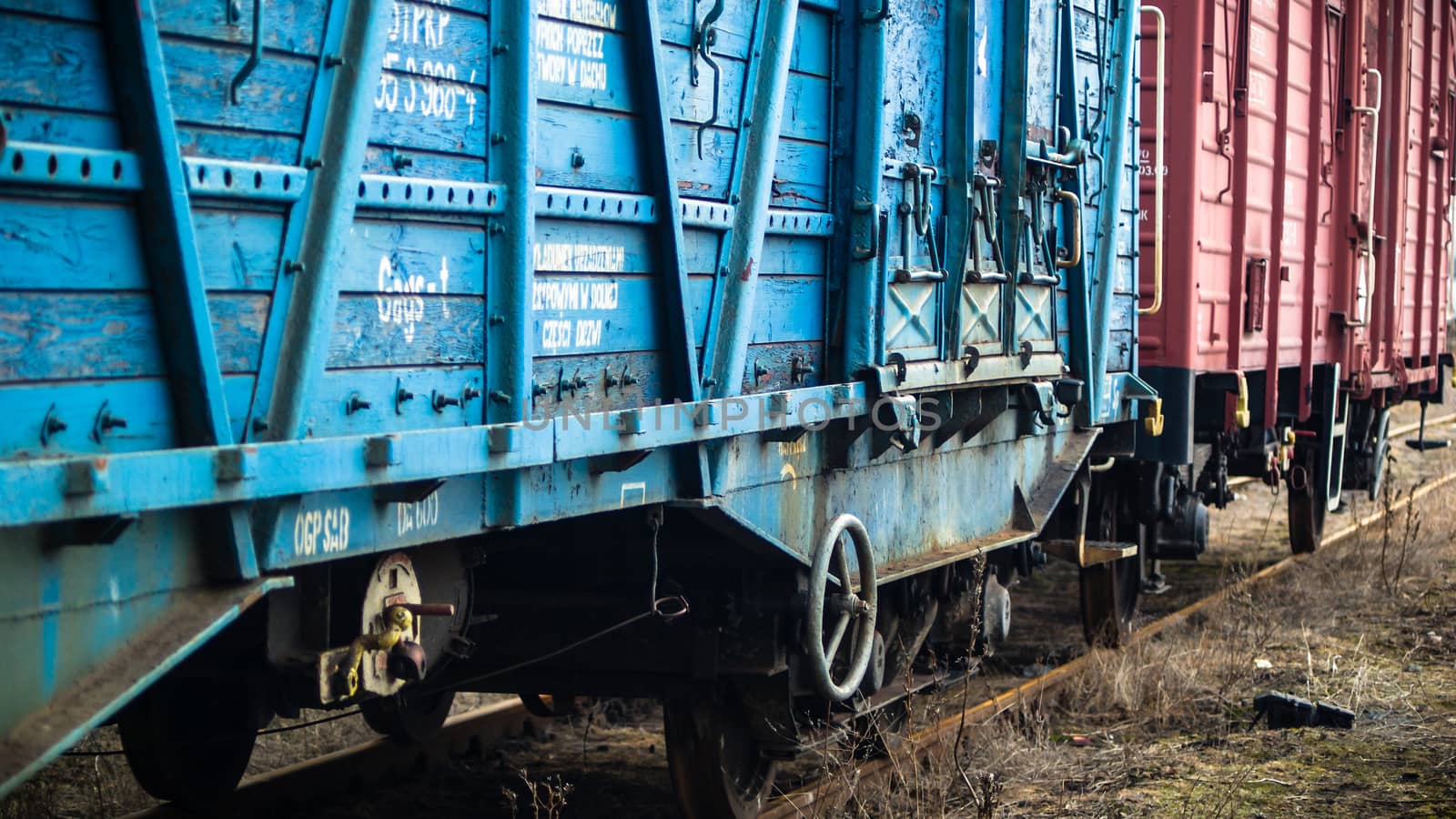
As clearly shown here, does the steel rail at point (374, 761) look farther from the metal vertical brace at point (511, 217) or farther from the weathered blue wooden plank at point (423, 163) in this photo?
the weathered blue wooden plank at point (423, 163)

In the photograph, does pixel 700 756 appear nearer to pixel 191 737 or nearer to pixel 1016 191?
pixel 191 737

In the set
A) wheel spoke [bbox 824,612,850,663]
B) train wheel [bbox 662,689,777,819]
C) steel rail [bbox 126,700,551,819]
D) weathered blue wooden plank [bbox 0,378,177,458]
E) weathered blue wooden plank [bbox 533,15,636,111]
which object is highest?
weathered blue wooden plank [bbox 533,15,636,111]

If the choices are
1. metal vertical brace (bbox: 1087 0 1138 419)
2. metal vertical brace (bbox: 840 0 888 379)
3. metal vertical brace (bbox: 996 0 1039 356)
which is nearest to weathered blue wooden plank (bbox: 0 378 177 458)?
metal vertical brace (bbox: 840 0 888 379)

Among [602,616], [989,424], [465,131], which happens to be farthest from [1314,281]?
[465,131]

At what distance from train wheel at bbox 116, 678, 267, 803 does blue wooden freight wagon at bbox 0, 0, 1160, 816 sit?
0.01m

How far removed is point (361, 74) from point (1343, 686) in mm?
6381

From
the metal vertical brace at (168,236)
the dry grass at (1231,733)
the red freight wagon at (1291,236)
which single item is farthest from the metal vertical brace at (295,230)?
the red freight wagon at (1291,236)

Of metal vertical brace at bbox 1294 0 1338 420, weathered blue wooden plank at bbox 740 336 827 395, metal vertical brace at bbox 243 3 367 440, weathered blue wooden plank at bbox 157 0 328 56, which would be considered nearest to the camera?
weathered blue wooden plank at bbox 157 0 328 56

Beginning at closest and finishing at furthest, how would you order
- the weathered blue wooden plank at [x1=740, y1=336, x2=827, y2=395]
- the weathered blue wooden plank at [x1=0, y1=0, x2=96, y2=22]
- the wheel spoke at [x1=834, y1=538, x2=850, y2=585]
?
the weathered blue wooden plank at [x1=0, y1=0, x2=96, y2=22] < the weathered blue wooden plank at [x1=740, y1=336, x2=827, y2=395] < the wheel spoke at [x1=834, y1=538, x2=850, y2=585]

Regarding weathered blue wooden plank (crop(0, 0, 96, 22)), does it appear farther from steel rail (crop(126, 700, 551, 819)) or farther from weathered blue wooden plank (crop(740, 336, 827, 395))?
steel rail (crop(126, 700, 551, 819))

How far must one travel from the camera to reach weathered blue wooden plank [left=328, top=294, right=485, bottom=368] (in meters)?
3.37

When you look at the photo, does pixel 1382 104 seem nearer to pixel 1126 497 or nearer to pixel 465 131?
pixel 1126 497

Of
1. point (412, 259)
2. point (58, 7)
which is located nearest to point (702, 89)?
point (412, 259)

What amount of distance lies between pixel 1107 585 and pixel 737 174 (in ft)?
16.9
